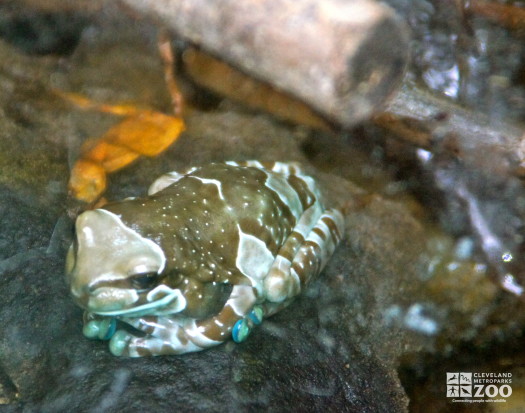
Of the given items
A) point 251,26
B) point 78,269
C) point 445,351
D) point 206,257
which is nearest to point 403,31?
point 251,26

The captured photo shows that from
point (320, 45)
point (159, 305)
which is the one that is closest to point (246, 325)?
point (159, 305)

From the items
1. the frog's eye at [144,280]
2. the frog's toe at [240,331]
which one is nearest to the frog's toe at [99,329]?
the frog's eye at [144,280]

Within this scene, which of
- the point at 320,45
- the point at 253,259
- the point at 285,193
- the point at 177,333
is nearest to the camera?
the point at 320,45

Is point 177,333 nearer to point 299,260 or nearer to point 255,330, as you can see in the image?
point 255,330

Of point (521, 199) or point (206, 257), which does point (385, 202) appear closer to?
point (521, 199)

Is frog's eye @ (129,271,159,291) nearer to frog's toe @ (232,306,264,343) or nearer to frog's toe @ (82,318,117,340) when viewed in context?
frog's toe @ (82,318,117,340)

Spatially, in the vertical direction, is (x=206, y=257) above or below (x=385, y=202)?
above

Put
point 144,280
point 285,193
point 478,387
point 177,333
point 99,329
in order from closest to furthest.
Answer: point 144,280
point 99,329
point 177,333
point 478,387
point 285,193
